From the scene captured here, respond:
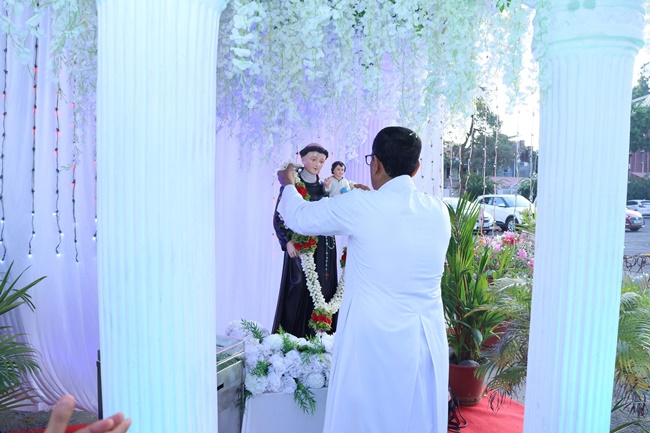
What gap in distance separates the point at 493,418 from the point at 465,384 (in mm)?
297

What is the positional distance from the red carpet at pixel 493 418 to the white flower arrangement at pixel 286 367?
4.79 ft

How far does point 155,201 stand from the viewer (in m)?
1.47

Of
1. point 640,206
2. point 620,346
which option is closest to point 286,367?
point 620,346

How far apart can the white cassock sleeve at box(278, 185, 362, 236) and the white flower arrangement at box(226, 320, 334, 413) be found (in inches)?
29.3

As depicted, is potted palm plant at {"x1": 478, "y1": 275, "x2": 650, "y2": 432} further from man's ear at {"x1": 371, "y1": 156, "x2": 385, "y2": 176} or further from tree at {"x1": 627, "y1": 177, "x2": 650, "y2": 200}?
tree at {"x1": 627, "y1": 177, "x2": 650, "y2": 200}

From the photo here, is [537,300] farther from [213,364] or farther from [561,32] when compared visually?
[213,364]

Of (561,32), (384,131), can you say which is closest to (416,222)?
(384,131)

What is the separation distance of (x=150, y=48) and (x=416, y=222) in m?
1.20

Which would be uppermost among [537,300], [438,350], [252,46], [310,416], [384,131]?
[252,46]

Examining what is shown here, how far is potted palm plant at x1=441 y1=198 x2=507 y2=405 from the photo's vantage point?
13.6ft

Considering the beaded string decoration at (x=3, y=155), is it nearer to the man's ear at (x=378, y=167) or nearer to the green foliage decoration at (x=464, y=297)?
the man's ear at (x=378, y=167)

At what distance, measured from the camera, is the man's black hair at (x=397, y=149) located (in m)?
2.22

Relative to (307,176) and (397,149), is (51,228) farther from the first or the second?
(397,149)

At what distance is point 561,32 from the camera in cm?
179
